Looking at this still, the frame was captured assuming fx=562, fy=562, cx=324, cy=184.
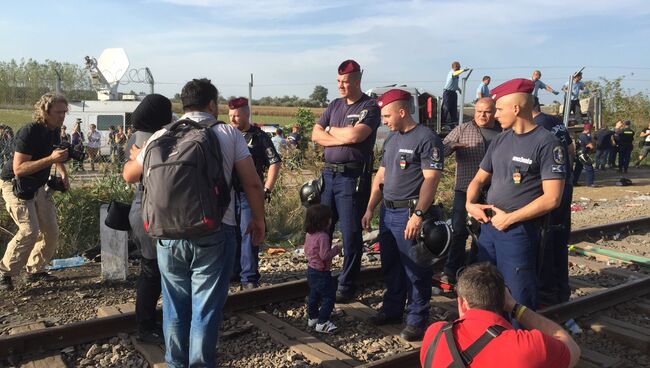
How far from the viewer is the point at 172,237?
3.15 m

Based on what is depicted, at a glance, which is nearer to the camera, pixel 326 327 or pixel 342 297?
pixel 326 327

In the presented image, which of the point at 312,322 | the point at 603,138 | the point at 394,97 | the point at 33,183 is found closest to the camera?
the point at 394,97

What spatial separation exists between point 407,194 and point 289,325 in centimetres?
156

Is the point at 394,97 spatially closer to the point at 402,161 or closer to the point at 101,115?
the point at 402,161

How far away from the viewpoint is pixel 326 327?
4.73 meters

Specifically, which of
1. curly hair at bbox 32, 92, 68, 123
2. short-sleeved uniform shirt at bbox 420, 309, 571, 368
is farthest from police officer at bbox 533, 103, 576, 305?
curly hair at bbox 32, 92, 68, 123

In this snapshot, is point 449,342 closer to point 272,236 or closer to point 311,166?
point 272,236

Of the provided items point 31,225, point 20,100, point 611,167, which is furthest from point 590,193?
point 20,100

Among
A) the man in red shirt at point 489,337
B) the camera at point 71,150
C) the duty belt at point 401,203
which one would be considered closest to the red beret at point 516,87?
the duty belt at point 401,203

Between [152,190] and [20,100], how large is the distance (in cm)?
4792

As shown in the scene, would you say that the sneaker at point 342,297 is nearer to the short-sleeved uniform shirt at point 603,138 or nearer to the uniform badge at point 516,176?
the uniform badge at point 516,176

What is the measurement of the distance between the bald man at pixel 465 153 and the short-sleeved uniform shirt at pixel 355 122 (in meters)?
1.13

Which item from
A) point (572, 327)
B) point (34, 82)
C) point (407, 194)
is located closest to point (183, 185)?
point (407, 194)

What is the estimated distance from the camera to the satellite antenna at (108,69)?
21.5 meters
